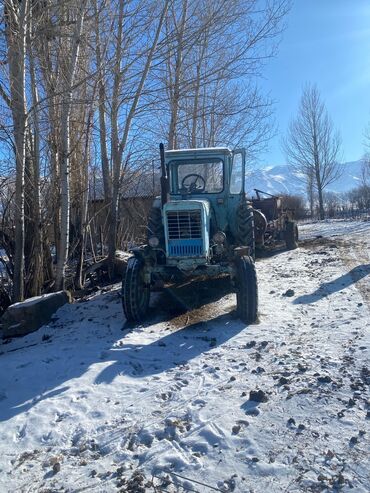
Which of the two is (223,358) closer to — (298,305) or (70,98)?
(298,305)

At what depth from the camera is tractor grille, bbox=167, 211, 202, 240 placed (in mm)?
6695

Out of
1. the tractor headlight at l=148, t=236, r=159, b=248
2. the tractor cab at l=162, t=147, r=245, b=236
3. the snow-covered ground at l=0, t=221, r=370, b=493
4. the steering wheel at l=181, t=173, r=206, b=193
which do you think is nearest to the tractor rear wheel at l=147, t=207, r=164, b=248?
the tractor cab at l=162, t=147, r=245, b=236

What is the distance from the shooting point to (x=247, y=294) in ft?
20.7

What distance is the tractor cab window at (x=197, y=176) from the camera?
8141mm

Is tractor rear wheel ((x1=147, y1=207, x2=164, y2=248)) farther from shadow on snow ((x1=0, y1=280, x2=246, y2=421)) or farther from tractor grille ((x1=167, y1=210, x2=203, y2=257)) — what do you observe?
shadow on snow ((x1=0, y1=280, x2=246, y2=421))

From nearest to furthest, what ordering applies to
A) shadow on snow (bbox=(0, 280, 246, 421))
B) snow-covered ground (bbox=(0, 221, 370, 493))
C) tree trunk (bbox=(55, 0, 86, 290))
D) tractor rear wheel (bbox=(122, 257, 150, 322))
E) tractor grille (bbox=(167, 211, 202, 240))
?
snow-covered ground (bbox=(0, 221, 370, 493)) → shadow on snow (bbox=(0, 280, 246, 421)) → tractor rear wheel (bbox=(122, 257, 150, 322)) → tractor grille (bbox=(167, 211, 202, 240)) → tree trunk (bbox=(55, 0, 86, 290))

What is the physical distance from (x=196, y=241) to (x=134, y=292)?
1.17m

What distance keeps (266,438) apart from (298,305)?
12.4 ft

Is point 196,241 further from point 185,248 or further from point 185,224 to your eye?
point 185,224

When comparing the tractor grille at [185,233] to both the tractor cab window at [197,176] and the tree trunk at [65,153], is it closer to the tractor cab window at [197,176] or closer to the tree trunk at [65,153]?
the tractor cab window at [197,176]

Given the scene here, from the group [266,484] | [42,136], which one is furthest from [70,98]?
[266,484]

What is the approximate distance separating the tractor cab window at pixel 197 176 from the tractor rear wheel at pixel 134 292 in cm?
197

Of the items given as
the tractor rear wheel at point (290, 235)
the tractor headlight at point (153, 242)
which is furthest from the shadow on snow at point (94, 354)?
the tractor rear wheel at point (290, 235)

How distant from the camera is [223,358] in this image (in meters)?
5.12
